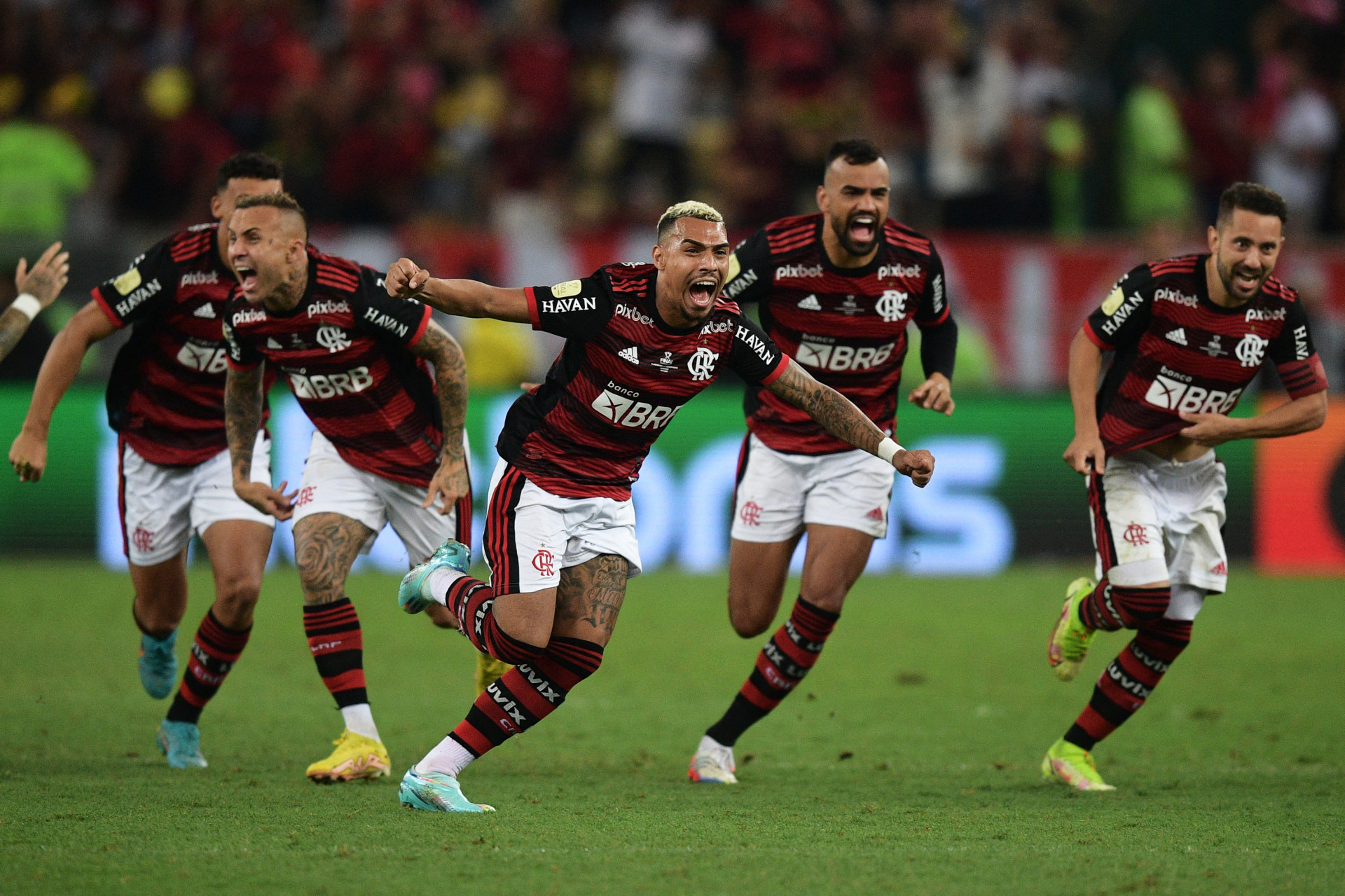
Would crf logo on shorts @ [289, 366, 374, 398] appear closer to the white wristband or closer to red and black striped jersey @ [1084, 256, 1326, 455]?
→ the white wristband

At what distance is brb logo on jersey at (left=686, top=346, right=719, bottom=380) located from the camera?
5.95 m

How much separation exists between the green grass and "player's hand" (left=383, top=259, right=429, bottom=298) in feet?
6.13

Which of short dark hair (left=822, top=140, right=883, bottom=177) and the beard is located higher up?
short dark hair (left=822, top=140, right=883, bottom=177)

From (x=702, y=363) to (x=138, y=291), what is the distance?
2648 millimetres

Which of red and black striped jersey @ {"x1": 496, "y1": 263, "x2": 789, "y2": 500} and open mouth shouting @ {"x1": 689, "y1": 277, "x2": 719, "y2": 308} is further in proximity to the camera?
red and black striped jersey @ {"x1": 496, "y1": 263, "x2": 789, "y2": 500}

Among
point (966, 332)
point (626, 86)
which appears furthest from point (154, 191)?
point (966, 332)

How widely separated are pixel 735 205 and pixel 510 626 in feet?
33.3

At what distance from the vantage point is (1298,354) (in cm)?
677

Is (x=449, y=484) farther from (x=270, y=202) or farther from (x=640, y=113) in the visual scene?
(x=640, y=113)

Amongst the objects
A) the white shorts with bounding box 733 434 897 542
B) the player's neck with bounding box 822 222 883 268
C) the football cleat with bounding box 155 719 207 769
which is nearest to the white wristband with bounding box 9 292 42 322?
the football cleat with bounding box 155 719 207 769

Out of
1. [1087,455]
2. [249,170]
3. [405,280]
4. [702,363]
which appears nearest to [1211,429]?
[1087,455]

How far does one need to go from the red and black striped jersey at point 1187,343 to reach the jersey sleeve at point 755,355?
162 centimetres

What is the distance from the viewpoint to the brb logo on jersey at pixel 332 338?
654 cm

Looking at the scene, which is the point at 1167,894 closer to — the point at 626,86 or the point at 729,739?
the point at 729,739
